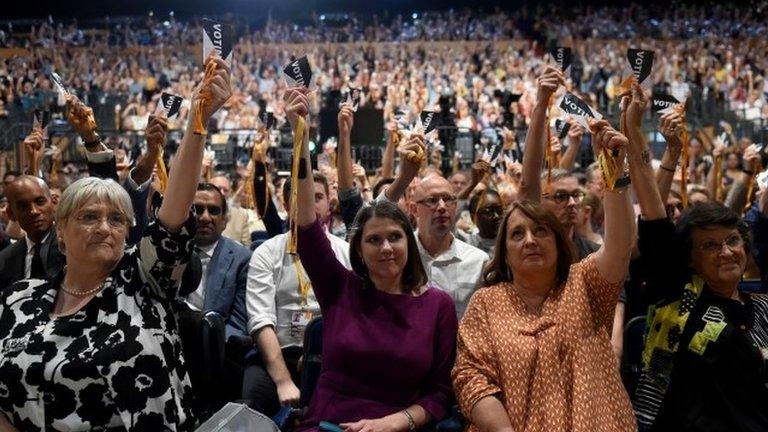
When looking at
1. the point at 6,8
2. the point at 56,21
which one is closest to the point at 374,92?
the point at 56,21

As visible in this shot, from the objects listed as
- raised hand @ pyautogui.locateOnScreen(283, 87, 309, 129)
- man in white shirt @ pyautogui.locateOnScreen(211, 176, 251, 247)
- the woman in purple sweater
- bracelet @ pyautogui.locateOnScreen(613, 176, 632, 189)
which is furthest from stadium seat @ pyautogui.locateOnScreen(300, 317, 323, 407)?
man in white shirt @ pyautogui.locateOnScreen(211, 176, 251, 247)

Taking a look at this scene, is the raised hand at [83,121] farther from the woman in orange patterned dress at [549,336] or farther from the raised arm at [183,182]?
the woman in orange patterned dress at [549,336]

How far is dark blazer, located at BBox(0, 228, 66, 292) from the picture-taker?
157 inches

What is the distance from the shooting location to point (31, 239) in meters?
4.45

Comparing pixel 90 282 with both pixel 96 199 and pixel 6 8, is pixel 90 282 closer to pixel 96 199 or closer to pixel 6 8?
pixel 96 199

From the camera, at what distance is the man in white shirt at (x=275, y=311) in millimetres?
4035

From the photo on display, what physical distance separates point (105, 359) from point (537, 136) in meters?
1.85

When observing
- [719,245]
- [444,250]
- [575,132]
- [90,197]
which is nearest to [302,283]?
[444,250]

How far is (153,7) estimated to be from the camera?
29.6 meters

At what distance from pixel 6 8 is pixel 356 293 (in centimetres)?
2744

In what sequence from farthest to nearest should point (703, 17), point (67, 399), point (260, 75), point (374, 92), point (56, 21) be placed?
1. point (56, 21)
2. point (703, 17)
3. point (260, 75)
4. point (374, 92)
5. point (67, 399)

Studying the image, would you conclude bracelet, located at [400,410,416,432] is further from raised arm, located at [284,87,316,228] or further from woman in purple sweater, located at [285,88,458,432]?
raised arm, located at [284,87,316,228]

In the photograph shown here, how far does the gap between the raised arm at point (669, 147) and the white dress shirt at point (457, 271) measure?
84 cm

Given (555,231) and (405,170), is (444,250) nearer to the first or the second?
(405,170)
